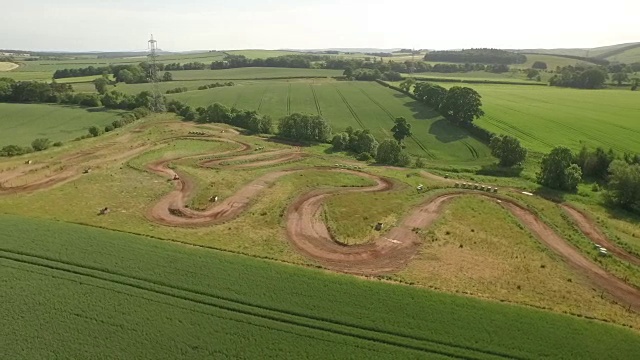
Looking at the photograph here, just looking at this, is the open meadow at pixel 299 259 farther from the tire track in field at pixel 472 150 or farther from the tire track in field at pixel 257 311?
the tire track in field at pixel 472 150

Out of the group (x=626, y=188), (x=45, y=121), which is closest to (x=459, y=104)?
(x=626, y=188)

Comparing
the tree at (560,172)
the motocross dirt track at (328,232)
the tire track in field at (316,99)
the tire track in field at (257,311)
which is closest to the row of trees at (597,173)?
the tree at (560,172)

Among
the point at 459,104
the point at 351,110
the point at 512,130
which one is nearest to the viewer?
the point at 512,130

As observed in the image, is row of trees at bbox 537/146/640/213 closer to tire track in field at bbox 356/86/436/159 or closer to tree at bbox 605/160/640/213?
tree at bbox 605/160/640/213

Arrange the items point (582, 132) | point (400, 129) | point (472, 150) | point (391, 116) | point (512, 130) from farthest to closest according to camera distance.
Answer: point (391, 116) < point (512, 130) < point (582, 132) < point (400, 129) < point (472, 150)

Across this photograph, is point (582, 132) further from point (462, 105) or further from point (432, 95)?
point (432, 95)

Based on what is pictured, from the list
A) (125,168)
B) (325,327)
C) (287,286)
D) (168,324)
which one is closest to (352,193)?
(287,286)

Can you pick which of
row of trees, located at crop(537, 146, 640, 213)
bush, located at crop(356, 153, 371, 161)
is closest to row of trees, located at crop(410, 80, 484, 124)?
row of trees, located at crop(537, 146, 640, 213)
